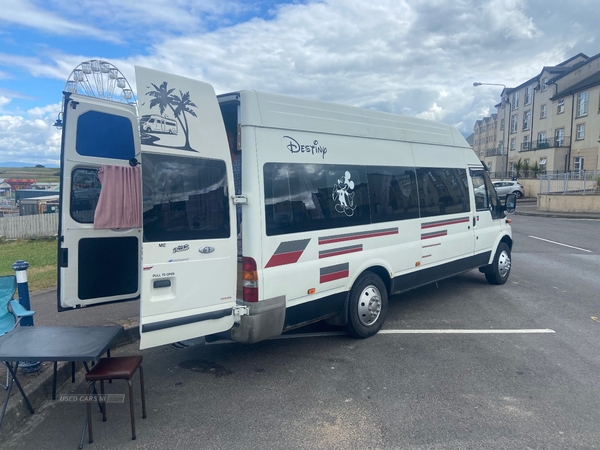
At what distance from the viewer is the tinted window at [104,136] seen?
15.2ft

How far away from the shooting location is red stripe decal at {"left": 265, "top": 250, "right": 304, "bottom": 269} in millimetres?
4340

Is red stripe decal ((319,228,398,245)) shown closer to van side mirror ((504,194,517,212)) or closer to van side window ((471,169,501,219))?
van side window ((471,169,501,219))

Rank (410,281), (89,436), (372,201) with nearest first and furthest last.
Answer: (89,436), (372,201), (410,281)

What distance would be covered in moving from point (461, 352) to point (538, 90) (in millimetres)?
47541

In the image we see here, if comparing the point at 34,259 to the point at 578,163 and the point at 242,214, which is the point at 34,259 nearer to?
the point at 242,214

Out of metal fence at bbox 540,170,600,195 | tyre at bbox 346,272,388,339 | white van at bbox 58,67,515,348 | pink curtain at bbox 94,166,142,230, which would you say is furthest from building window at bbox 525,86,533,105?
pink curtain at bbox 94,166,142,230

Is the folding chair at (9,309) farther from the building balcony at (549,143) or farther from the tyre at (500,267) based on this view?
the building balcony at (549,143)

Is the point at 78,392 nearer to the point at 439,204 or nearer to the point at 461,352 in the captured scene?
the point at 461,352

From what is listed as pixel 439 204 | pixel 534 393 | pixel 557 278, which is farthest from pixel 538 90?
pixel 534 393

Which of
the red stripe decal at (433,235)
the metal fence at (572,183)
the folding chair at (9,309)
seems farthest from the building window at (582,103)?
the folding chair at (9,309)

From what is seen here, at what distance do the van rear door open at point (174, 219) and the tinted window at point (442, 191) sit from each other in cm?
334

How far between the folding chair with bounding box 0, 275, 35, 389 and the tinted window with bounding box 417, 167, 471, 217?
5003 millimetres

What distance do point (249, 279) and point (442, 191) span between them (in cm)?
384

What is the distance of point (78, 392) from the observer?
170 inches
